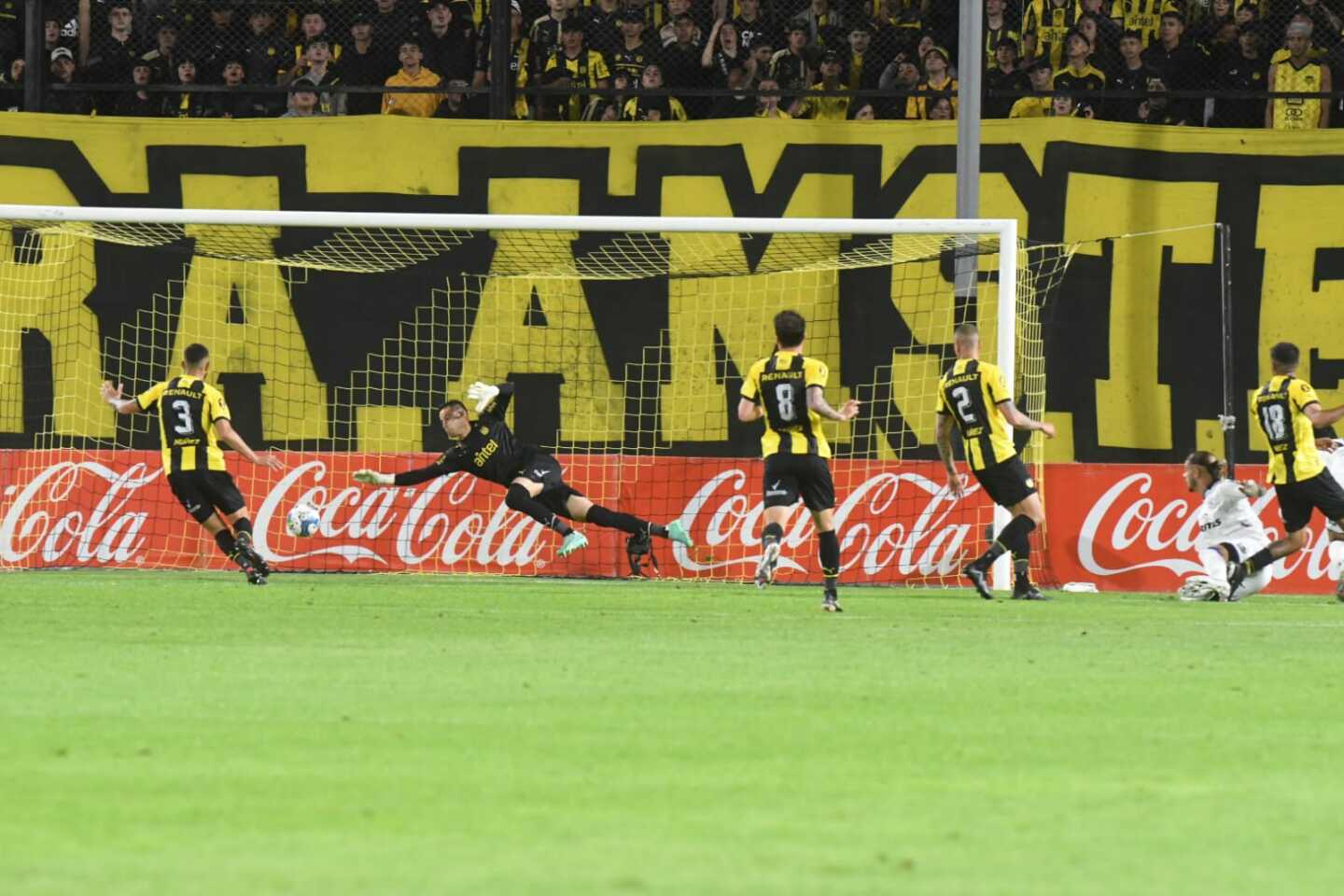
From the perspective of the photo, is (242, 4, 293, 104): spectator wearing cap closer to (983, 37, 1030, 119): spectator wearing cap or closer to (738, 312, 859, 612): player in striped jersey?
(983, 37, 1030, 119): spectator wearing cap

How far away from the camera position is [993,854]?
5.53m

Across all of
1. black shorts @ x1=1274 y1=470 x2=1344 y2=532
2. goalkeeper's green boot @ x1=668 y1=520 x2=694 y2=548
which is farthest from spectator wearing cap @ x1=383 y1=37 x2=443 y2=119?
black shorts @ x1=1274 y1=470 x2=1344 y2=532

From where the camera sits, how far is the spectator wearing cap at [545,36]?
883 inches

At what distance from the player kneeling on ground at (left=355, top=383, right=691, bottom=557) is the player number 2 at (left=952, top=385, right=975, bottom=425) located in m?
3.02

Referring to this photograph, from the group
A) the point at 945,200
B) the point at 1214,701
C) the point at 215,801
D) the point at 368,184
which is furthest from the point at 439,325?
the point at 215,801

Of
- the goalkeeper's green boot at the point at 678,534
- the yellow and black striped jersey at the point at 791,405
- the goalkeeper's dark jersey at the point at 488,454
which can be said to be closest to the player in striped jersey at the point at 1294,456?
the yellow and black striped jersey at the point at 791,405

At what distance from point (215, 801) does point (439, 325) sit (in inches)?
645

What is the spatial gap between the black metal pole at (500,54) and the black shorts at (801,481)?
802cm

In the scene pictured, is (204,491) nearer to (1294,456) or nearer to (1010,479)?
(1010,479)

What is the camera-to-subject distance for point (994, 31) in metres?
21.9

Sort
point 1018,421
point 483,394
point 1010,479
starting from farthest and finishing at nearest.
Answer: point 483,394 → point 1010,479 → point 1018,421

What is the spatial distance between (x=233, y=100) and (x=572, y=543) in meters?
7.99

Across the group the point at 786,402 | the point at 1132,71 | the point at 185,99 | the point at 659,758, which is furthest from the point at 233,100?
the point at 659,758

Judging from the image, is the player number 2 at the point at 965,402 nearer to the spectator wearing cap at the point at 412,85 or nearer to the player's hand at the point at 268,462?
the player's hand at the point at 268,462
